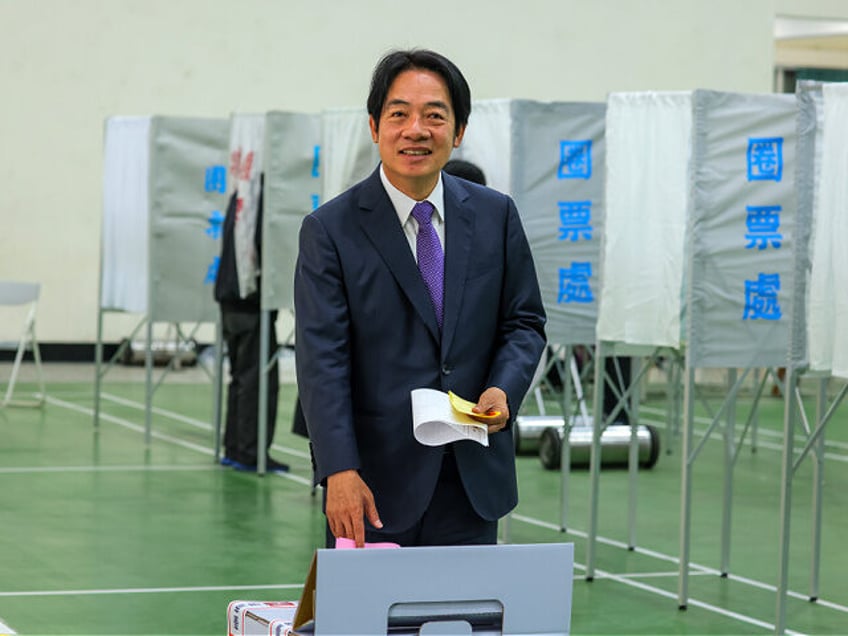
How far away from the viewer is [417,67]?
2863mm

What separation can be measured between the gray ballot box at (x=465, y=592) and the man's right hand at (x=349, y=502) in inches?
14.7

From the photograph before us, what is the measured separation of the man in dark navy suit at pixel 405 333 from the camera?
9.32 ft

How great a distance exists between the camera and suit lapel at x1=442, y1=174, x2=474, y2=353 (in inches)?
114

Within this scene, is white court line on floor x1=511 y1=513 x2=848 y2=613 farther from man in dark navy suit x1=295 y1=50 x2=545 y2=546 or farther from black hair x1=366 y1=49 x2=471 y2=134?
black hair x1=366 y1=49 x2=471 y2=134

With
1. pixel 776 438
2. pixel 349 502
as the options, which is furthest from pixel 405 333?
pixel 776 438

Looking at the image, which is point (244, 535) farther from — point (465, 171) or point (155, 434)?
point (155, 434)

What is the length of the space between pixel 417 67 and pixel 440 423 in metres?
0.67

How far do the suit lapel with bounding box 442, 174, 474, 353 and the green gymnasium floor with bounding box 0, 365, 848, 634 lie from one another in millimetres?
2885

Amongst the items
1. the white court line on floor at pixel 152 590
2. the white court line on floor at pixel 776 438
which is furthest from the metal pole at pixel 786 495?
the white court line on floor at pixel 776 438

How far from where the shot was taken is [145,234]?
424 inches

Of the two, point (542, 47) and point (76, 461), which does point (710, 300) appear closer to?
point (76, 461)

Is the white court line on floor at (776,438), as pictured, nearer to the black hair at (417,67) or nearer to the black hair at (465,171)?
the black hair at (465,171)

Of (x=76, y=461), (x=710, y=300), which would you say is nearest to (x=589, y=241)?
(x=710, y=300)

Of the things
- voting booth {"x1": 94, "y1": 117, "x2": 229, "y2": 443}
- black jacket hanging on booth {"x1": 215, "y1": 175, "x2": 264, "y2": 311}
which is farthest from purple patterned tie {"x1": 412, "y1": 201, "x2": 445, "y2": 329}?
voting booth {"x1": 94, "y1": 117, "x2": 229, "y2": 443}
